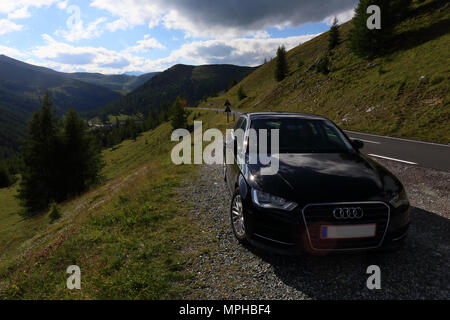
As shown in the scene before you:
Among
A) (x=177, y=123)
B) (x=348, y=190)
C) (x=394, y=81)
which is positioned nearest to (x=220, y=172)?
(x=348, y=190)

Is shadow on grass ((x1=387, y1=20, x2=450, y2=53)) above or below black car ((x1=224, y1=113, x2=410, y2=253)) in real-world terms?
above

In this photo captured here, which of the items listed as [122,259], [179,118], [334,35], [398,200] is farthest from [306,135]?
[179,118]

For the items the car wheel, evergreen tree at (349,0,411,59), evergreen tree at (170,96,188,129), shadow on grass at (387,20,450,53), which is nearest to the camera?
the car wheel

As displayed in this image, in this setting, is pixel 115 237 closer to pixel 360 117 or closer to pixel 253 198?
pixel 253 198

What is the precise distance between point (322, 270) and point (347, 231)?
802mm

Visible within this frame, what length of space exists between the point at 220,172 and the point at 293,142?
480 cm

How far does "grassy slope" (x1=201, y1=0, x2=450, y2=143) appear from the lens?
1523 cm

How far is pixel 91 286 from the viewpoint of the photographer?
10.3 ft

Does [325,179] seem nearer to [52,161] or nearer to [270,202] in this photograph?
[270,202]

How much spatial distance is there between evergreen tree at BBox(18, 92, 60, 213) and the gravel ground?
75.7 feet

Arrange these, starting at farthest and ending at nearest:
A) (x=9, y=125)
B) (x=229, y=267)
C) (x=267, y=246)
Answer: (x=9, y=125) < (x=229, y=267) < (x=267, y=246)

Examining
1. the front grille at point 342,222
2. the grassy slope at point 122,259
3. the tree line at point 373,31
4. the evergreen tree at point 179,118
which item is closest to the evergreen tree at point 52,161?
the grassy slope at point 122,259

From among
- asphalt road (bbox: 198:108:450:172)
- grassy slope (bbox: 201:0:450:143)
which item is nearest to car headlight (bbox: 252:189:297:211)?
asphalt road (bbox: 198:108:450:172)

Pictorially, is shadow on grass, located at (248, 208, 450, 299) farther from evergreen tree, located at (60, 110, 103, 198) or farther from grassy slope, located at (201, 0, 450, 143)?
evergreen tree, located at (60, 110, 103, 198)
